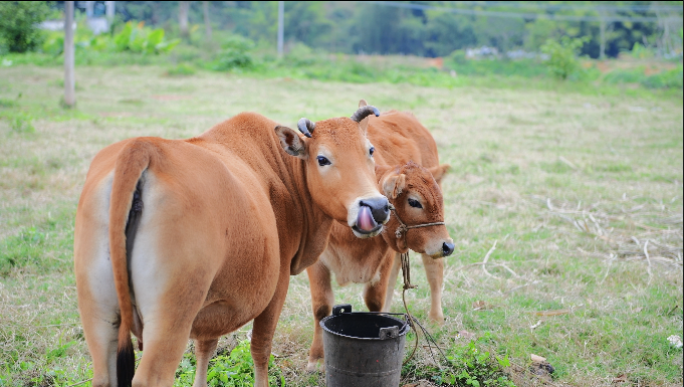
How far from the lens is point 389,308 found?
18.1 ft

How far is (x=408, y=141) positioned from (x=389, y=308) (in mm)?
1525

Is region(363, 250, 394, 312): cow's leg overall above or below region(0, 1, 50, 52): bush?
below

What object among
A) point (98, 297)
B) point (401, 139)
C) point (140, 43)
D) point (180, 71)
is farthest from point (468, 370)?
point (140, 43)

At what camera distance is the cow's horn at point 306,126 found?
343 cm

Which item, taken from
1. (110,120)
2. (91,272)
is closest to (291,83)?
(110,120)

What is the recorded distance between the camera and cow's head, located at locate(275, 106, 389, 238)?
10.5 ft

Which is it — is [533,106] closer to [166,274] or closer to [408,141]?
[408,141]

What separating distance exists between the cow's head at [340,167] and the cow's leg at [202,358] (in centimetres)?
107

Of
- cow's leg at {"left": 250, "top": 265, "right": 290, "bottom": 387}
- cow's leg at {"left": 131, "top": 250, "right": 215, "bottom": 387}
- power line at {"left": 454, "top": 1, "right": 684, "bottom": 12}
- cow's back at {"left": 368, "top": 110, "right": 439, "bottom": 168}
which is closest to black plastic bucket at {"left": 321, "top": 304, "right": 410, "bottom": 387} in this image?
cow's leg at {"left": 250, "top": 265, "right": 290, "bottom": 387}

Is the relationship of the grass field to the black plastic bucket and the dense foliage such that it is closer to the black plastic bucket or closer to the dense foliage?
the black plastic bucket

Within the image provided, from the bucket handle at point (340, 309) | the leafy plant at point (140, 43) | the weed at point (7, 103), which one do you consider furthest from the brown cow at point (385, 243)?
the leafy plant at point (140, 43)

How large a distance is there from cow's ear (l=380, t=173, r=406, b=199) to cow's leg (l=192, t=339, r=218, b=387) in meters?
1.47

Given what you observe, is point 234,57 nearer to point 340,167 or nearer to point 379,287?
point 379,287

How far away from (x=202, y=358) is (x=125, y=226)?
67.9 inches
